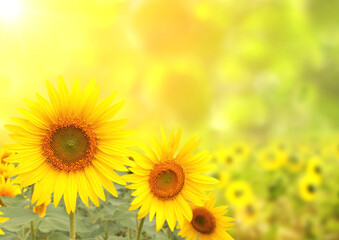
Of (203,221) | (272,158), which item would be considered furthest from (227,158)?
(203,221)

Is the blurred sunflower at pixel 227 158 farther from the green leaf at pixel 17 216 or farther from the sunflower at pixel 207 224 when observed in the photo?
the green leaf at pixel 17 216

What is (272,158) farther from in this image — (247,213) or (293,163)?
(247,213)

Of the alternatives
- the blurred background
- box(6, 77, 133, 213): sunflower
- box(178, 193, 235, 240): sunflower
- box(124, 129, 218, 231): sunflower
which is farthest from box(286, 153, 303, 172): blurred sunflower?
box(6, 77, 133, 213): sunflower

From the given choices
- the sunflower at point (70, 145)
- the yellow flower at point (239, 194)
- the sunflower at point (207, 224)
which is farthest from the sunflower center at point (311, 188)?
the sunflower at point (70, 145)

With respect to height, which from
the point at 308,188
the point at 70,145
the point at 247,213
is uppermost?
the point at 308,188

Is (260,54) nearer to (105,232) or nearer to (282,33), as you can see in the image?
(282,33)

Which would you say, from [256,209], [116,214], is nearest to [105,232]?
[116,214]
